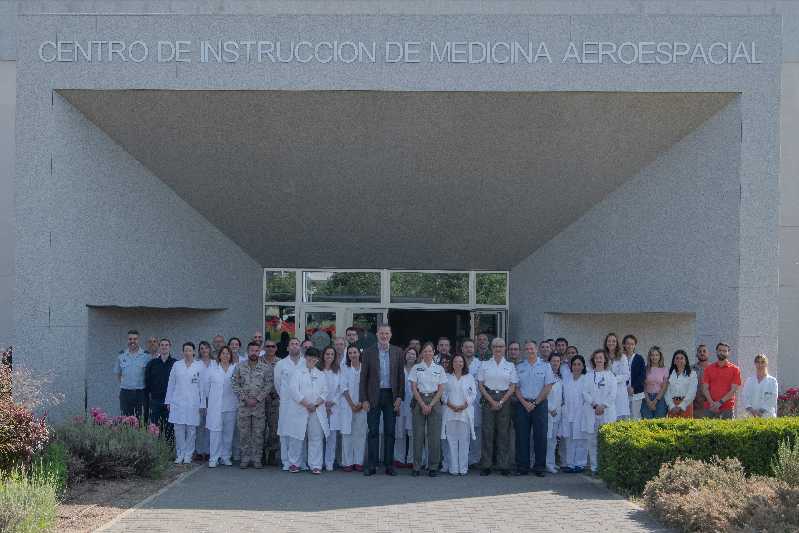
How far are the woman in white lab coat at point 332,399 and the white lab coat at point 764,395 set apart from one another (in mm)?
5357

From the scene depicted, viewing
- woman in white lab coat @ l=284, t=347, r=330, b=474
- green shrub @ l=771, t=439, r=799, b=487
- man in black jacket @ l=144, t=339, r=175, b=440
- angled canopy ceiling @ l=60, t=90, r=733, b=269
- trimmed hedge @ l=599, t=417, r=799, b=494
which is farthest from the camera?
angled canopy ceiling @ l=60, t=90, r=733, b=269

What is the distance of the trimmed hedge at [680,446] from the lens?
1060 cm

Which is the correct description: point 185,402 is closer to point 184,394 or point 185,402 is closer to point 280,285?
point 184,394

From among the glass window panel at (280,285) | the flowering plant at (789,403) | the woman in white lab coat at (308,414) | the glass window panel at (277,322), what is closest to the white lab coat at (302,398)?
the woman in white lab coat at (308,414)

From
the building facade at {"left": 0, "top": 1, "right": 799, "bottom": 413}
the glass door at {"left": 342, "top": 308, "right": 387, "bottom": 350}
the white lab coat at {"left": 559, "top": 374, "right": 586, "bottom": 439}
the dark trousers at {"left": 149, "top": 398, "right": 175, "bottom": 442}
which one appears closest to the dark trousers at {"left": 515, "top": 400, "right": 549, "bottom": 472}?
the white lab coat at {"left": 559, "top": 374, "right": 586, "bottom": 439}

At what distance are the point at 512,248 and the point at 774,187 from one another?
6.16 metres

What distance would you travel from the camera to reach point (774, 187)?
539 inches

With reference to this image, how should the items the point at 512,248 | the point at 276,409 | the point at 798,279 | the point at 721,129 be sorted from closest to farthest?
the point at 276,409 → the point at 721,129 → the point at 798,279 → the point at 512,248

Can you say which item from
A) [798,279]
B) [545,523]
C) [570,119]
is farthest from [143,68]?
[798,279]

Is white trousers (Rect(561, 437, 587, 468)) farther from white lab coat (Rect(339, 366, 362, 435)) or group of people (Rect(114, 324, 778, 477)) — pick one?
white lab coat (Rect(339, 366, 362, 435))

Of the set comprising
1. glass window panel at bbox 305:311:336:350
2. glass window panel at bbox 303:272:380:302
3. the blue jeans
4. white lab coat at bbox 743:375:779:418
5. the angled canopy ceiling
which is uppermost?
the angled canopy ceiling

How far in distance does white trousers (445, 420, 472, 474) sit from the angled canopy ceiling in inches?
182

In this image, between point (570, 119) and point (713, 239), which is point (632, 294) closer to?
point (713, 239)

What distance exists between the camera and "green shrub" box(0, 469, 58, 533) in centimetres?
745
